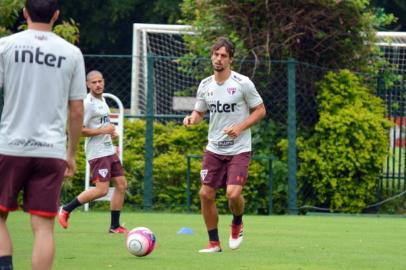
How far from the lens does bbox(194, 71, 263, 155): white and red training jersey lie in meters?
11.1

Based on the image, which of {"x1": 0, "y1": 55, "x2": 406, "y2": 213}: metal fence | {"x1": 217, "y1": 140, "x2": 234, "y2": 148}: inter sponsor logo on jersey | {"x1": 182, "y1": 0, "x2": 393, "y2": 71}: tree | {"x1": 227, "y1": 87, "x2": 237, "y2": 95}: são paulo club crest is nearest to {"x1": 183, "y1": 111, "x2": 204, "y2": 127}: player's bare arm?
{"x1": 217, "y1": 140, "x2": 234, "y2": 148}: inter sponsor logo on jersey

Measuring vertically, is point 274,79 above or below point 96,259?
above

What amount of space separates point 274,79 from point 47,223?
12.4 metres

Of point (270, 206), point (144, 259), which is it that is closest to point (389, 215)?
point (270, 206)

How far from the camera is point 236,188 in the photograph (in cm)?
1093

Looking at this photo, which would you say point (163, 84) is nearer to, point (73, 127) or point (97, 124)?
point (97, 124)

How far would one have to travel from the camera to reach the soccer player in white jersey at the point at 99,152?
13.1 m

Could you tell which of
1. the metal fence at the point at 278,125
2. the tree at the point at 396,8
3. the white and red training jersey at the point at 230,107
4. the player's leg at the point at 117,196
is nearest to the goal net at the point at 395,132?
the metal fence at the point at 278,125

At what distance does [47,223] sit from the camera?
6891 millimetres

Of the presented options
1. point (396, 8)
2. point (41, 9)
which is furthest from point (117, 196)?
point (396, 8)

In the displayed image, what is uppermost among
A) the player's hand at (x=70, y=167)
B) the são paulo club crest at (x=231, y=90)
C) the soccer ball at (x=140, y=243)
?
the são paulo club crest at (x=231, y=90)

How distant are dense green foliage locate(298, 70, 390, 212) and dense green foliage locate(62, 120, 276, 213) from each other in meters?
0.68

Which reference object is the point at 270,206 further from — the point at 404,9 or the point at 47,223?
the point at 404,9

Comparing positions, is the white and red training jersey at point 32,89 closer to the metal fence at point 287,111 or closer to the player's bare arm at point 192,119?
the player's bare arm at point 192,119
